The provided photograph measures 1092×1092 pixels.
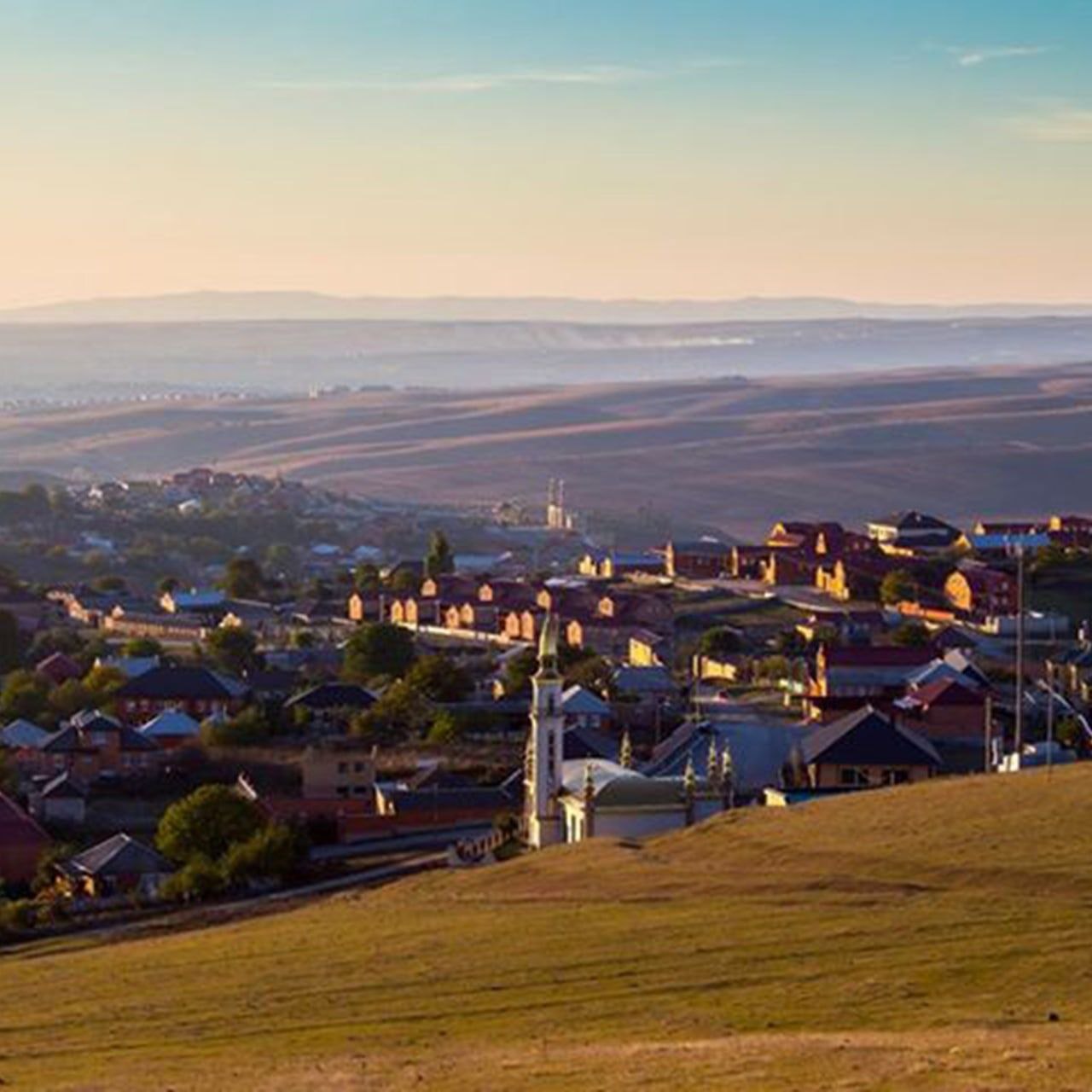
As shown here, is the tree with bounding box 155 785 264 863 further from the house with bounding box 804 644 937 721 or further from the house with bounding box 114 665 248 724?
the house with bounding box 114 665 248 724

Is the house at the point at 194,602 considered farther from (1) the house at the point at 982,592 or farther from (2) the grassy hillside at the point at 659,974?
(2) the grassy hillside at the point at 659,974

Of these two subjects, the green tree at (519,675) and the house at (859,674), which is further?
the green tree at (519,675)

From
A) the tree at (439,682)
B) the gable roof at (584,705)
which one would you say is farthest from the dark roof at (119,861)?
the tree at (439,682)

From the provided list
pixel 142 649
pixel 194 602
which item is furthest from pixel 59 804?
pixel 194 602

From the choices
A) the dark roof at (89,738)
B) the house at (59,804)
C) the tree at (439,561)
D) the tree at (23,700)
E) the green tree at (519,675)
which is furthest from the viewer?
the tree at (439,561)

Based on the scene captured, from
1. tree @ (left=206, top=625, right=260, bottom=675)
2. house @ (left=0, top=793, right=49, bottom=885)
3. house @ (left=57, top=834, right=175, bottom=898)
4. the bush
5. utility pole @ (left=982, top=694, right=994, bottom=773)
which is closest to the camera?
the bush

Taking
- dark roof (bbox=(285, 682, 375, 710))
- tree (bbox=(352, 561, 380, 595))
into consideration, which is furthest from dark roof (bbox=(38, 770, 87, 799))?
tree (bbox=(352, 561, 380, 595))

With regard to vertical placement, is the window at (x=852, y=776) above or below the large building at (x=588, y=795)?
below
